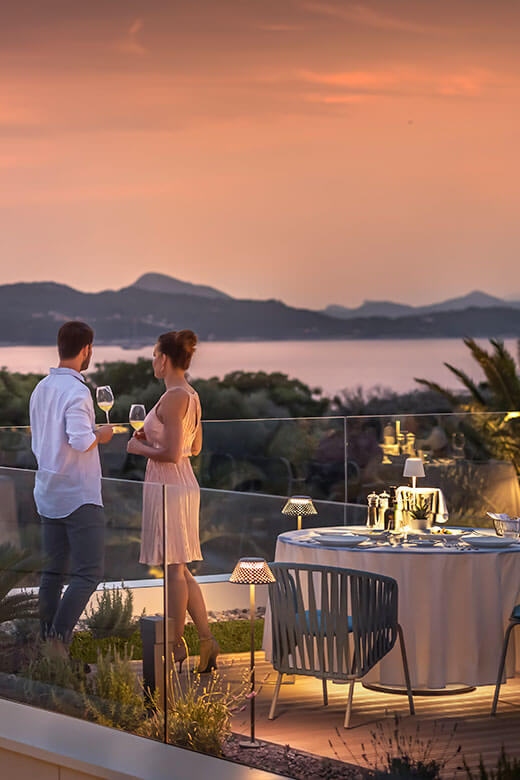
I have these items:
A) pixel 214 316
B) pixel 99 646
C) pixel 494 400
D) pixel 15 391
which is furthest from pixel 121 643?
pixel 214 316

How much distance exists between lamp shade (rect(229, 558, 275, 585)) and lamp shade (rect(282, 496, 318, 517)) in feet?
7.71

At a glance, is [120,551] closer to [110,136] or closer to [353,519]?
[353,519]

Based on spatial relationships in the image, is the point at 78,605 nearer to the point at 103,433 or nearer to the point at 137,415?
the point at 103,433

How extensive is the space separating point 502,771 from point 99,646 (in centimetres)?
160

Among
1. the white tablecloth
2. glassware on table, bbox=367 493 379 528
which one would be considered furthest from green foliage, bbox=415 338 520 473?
the white tablecloth

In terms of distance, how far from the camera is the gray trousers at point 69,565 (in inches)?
187

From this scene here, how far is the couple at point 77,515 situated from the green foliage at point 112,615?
0.07 meters

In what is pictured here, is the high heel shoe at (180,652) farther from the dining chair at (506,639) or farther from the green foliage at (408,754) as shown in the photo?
the dining chair at (506,639)

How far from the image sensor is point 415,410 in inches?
879

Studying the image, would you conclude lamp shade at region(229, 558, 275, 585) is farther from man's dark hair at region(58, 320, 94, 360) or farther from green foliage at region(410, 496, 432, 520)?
green foliage at region(410, 496, 432, 520)

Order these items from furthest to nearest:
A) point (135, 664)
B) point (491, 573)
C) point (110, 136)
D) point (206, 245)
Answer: point (206, 245) < point (110, 136) < point (491, 573) < point (135, 664)

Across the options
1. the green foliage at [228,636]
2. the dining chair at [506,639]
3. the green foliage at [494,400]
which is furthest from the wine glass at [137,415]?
the green foliage at [494,400]

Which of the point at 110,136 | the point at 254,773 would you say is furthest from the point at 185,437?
the point at 110,136

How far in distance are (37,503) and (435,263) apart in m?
16.1
